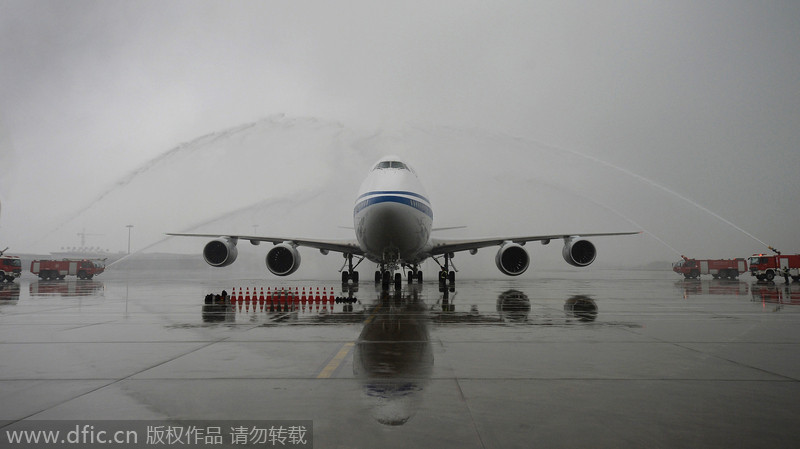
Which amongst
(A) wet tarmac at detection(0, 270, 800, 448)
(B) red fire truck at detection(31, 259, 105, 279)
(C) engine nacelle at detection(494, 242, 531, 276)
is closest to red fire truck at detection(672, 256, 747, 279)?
(C) engine nacelle at detection(494, 242, 531, 276)

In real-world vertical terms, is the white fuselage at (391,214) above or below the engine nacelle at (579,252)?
above

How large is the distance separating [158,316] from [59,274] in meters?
35.1

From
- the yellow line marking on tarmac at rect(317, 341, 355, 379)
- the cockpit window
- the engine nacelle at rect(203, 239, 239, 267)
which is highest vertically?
the cockpit window

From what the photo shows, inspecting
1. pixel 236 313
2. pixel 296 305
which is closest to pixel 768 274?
pixel 296 305

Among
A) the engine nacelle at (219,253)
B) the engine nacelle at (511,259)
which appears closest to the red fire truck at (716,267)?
the engine nacelle at (511,259)

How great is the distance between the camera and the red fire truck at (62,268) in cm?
3797

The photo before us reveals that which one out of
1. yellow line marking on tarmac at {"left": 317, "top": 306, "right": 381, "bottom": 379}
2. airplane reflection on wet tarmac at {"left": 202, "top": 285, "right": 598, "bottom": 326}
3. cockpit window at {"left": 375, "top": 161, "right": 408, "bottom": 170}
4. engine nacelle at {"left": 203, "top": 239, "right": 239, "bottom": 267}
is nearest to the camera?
yellow line marking on tarmac at {"left": 317, "top": 306, "right": 381, "bottom": 379}

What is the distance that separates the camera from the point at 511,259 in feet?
75.1

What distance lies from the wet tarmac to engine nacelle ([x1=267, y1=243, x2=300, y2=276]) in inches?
456

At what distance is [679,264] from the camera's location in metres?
45.7

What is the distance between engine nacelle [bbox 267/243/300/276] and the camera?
22.2 m

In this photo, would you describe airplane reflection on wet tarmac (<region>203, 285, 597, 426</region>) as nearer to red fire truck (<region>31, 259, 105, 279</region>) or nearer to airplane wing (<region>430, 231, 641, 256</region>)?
airplane wing (<region>430, 231, 641, 256</region>)

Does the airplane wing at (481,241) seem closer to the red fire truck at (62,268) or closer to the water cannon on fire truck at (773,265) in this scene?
the water cannon on fire truck at (773,265)

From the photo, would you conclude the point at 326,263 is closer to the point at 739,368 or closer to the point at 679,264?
the point at 679,264
